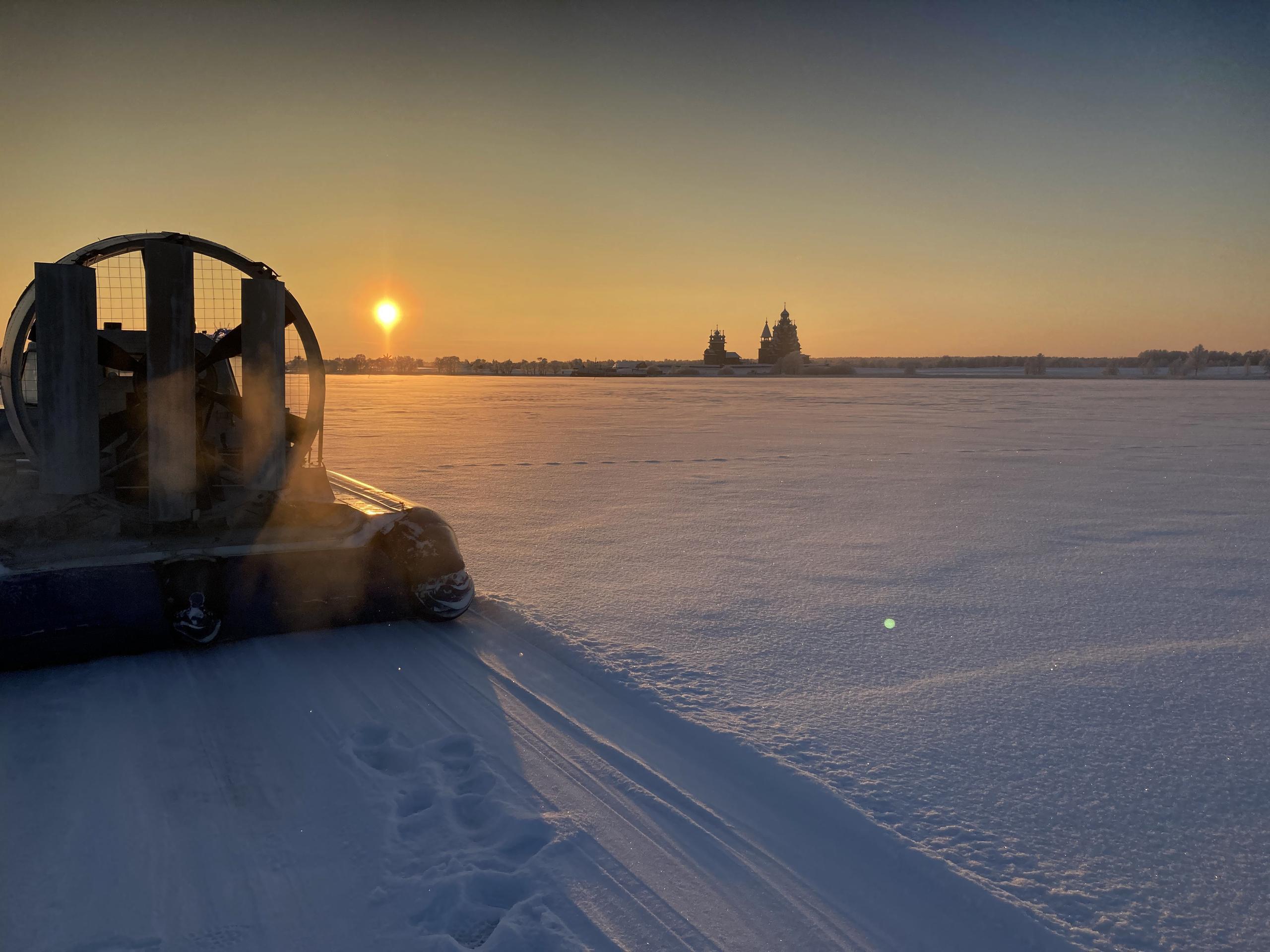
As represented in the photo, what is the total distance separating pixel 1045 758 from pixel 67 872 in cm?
367

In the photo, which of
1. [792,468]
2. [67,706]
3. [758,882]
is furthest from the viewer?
[792,468]

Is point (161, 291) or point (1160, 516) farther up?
point (161, 291)

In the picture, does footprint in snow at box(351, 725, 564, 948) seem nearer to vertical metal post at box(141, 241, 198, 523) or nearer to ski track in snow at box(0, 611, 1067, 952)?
ski track in snow at box(0, 611, 1067, 952)

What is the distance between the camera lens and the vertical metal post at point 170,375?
14.4 ft

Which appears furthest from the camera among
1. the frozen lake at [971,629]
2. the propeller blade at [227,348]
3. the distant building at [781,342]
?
the distant building at [781,342]

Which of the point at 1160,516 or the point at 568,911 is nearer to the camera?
the point at 568,911

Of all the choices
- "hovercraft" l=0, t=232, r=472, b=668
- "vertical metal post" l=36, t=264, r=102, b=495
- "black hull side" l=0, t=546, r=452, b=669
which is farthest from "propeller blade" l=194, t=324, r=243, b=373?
"black hull side" l=0, t=546, r=452, b=669

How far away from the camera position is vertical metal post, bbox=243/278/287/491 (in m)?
4.80

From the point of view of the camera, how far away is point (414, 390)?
44969mm

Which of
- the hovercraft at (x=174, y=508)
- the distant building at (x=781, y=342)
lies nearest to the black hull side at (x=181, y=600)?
the hovercraft at (x=174, y=508)

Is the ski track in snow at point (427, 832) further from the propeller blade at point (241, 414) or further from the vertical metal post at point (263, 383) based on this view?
the propeller blade at point (241, 414)

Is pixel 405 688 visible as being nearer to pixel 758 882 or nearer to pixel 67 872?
pixel 67 872

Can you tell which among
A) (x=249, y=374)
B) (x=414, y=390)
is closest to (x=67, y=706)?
(x=249, y=374)

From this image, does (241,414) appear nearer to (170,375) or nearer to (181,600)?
(170,375)
